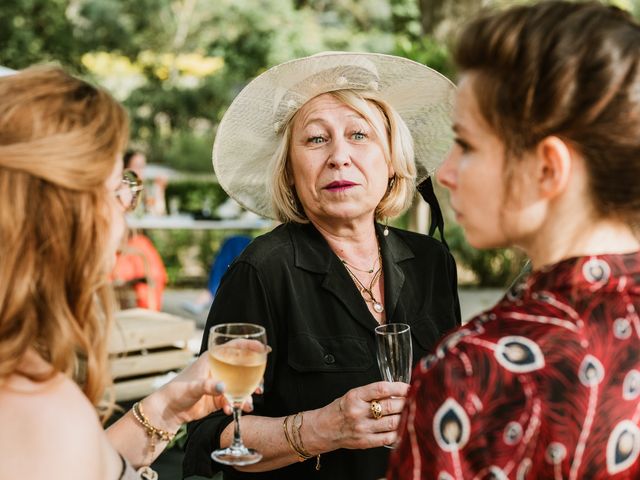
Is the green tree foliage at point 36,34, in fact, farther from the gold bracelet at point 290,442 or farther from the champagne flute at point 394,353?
the champagne flute at point 394,353

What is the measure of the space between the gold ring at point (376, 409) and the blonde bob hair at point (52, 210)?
0.82 metres

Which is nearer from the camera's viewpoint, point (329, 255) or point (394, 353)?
point (394, 353)

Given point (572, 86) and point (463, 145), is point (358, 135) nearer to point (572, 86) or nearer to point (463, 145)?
point (463, 145)

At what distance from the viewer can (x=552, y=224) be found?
140 cm

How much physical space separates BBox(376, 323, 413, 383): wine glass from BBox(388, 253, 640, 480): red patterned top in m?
0.84

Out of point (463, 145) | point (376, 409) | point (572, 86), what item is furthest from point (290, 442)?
point (572, 86)

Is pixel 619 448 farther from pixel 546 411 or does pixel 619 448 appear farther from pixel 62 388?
pixel 62 388

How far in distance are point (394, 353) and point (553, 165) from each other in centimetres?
97

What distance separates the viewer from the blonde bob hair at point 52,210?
5.01 ft

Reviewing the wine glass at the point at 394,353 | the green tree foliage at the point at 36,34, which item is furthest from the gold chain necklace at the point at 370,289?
the green tree foliage at the point at 36,34

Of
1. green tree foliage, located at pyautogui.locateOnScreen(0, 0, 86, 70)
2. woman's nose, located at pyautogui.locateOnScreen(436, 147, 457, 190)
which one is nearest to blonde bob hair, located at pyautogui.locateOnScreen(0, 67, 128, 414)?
woman's nose, located at pyautogui.locateOnScreen(436, 147, 457, 190)

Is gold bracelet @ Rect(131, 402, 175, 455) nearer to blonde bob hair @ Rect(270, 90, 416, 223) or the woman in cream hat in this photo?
the woman in cream hat

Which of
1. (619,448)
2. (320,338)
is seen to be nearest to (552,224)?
(619,448)

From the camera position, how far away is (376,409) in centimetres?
216
